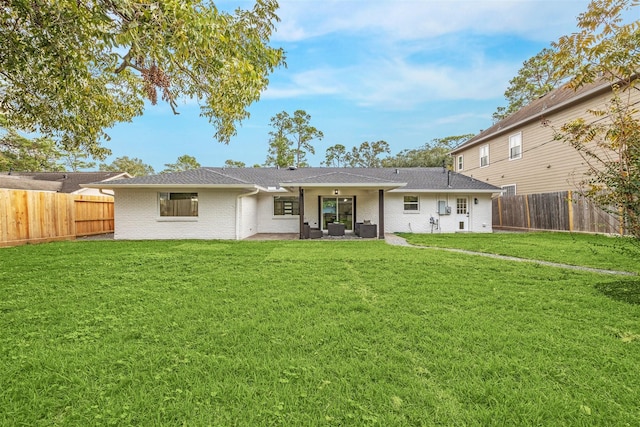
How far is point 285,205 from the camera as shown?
1544 centimetres

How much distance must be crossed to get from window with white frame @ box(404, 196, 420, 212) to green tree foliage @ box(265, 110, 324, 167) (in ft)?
72.7

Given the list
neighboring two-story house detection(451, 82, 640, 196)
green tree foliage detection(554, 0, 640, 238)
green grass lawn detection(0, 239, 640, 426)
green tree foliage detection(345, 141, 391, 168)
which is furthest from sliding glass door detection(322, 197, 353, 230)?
green tree foliage detection(345, 141, 391, 168)

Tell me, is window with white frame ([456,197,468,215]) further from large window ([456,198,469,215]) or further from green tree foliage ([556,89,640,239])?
green tree foliage ([556,89,640,239])

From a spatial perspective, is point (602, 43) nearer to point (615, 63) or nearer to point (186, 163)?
point (615, 63)

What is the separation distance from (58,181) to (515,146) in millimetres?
34099

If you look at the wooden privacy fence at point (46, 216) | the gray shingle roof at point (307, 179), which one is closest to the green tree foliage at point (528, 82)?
the gray shingle roof at point (307, 179)

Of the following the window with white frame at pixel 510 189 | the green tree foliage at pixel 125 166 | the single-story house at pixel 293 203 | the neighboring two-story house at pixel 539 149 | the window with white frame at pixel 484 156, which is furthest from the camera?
the green tree foliage at pixel 125 166

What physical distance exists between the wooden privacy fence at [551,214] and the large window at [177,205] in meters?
14.7

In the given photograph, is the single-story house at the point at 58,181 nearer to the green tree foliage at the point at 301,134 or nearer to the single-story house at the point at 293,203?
the single-story house at the point at 293,203

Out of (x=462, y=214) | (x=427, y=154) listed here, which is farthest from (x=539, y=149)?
(x=427, y=154)

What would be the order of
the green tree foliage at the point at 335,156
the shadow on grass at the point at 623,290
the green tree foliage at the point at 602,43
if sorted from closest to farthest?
the shadow on grass at the point at 623,290 → the green tree foliage at the point at 602,43 → the green tree foliage at the point at 335,156

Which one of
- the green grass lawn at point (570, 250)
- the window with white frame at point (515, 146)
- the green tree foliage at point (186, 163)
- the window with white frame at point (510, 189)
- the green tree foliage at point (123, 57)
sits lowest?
the green grass lawn at point (570, 250)

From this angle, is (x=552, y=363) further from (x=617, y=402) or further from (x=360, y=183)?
(x=360, y=183)

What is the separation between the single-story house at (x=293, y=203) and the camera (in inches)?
492
